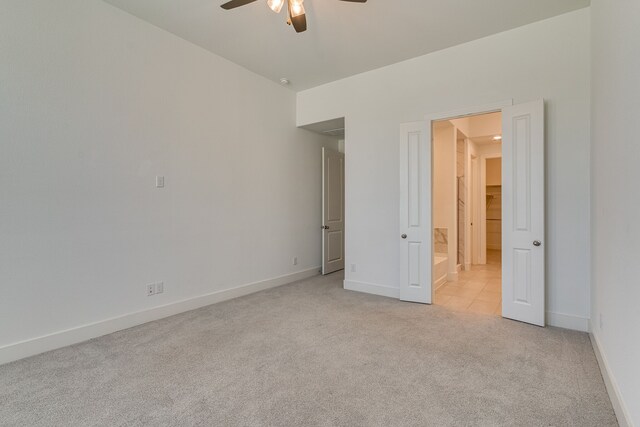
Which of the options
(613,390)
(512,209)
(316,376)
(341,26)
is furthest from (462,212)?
(316,376)

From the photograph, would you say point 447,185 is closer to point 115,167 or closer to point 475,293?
point 475,293

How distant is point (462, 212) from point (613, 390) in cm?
Answer: 421

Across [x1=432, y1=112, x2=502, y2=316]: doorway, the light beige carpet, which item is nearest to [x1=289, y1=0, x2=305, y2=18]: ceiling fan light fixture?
[x1=432, y1=112, x2=502, y2=316]: doorway

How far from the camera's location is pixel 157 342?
9.07 ft

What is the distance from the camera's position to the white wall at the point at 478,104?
301 cm

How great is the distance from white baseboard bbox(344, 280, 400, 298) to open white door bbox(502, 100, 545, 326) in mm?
1316

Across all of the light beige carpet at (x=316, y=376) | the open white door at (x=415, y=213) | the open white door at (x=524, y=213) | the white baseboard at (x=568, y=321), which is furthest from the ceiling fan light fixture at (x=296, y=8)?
the white baseboard at (x=568, y=321)

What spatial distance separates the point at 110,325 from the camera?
9.79 feet

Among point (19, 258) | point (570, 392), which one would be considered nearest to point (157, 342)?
point (19, 258)

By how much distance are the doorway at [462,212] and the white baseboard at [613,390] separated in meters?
1.53

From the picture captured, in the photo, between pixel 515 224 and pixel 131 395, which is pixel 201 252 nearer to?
pixel 131 395

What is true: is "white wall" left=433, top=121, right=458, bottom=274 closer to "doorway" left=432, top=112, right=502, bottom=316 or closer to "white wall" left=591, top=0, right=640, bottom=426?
"doorway" left=432, top=112, right=502, bottom=316

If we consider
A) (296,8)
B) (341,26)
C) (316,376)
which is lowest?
(316,376)

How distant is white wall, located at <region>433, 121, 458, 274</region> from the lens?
5.18m
